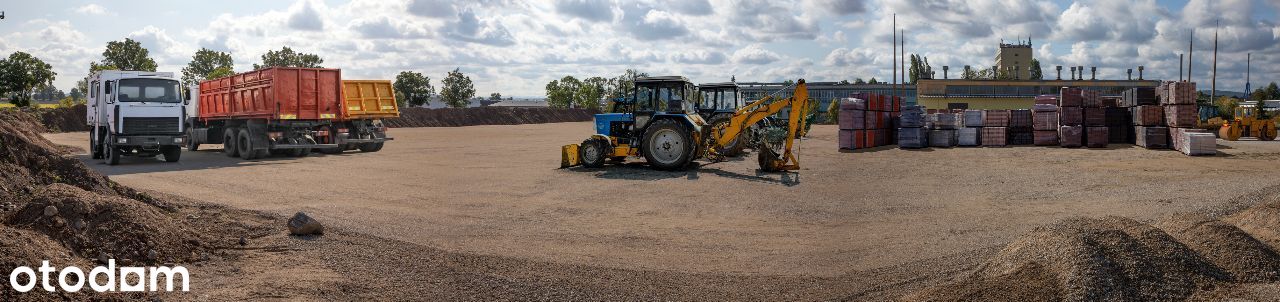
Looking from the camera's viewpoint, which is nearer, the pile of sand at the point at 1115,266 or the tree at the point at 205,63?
the pile of sand at the point at 1115,266

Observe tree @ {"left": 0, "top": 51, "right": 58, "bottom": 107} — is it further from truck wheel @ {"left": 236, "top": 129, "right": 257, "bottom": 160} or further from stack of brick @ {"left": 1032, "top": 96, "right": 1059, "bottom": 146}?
stack of brick @ {"left": 1032, "top": 96, "right": 1059, "bottom": 146}

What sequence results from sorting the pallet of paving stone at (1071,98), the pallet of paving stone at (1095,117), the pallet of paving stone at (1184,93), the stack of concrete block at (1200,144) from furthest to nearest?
the pallet of paving stone at (1071,98)
the pallet of paving stone at (1095,117)
the pallet of paving stone at (1184,93)
the stack of concrete block at (1200,144)

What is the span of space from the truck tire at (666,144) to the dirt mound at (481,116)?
48.1 meters

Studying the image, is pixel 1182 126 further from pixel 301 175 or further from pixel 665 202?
pixel 301 175

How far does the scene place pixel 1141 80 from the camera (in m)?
93.2

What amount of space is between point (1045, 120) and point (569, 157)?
17512mm

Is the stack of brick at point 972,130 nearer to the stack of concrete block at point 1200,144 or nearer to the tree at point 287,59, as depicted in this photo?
→ the stack of concrete block at point 1200,144

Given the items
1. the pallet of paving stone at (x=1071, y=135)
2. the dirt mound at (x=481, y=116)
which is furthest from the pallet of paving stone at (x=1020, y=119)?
the dirt mound at (x=481, y=116)

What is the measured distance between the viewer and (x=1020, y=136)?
32.0 meters

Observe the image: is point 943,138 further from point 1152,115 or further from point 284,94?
point 284,94

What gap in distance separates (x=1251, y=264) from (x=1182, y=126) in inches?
903

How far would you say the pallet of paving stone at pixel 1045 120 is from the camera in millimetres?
30734

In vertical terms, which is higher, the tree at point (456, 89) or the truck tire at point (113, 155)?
the tree at point (456, 89)

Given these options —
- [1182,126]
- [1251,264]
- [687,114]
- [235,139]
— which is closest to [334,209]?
[687,114]
